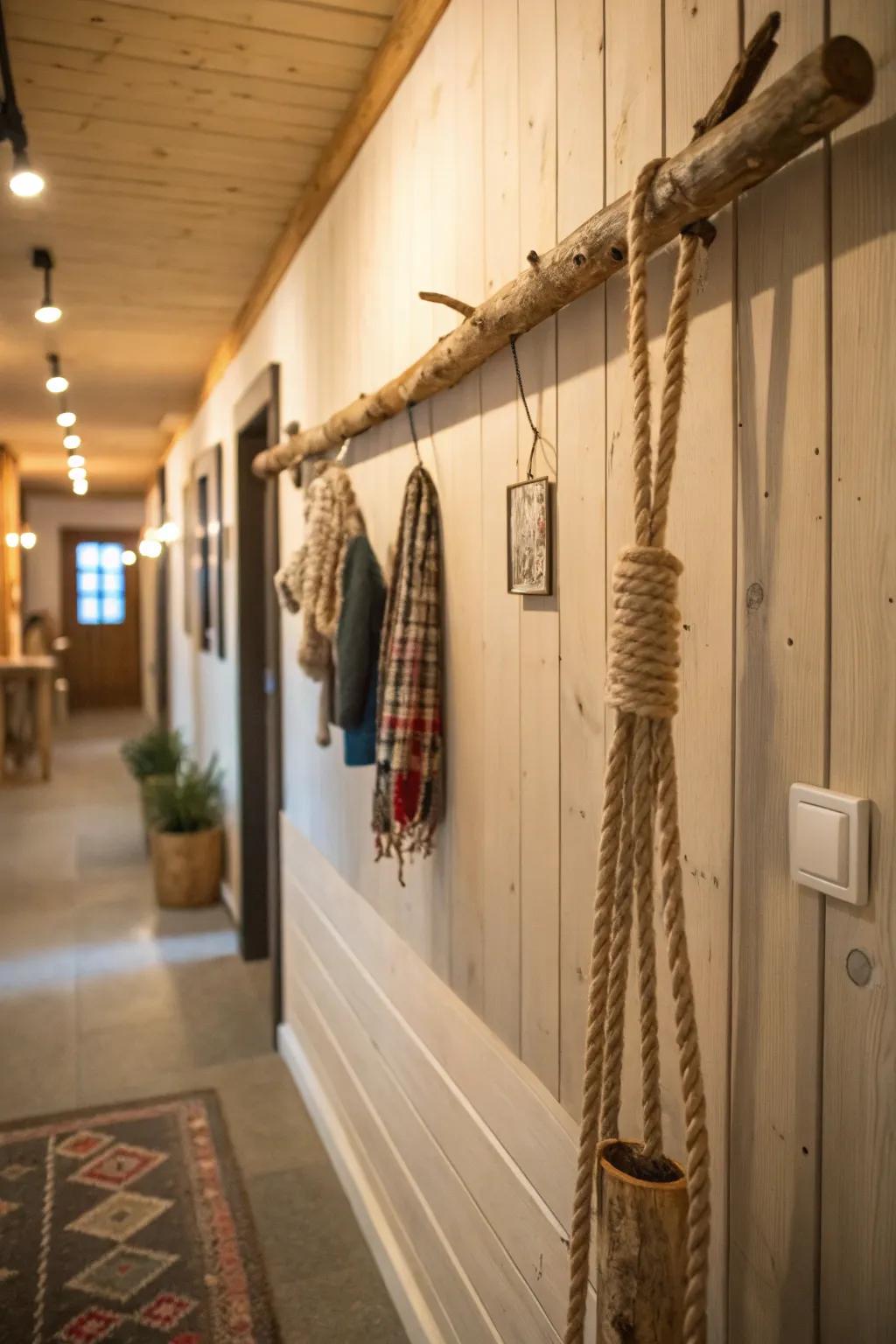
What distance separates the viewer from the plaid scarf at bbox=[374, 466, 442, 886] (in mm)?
1729

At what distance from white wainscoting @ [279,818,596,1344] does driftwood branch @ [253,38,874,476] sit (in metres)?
1.03

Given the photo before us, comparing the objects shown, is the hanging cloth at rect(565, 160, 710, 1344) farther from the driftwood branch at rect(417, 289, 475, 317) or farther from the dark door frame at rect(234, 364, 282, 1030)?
the dark door frame at rect(234, 364, 282, 1030)

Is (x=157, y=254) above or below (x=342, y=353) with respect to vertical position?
above

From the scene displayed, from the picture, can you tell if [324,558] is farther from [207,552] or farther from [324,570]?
[207,552]

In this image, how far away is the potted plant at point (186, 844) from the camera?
4578mm

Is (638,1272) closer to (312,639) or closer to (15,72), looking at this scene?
(312,639)

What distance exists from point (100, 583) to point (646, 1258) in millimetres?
13175

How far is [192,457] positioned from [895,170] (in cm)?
546

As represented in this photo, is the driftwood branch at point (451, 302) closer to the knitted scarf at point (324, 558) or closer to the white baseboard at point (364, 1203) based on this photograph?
the knitted scarf at point (324, 558)

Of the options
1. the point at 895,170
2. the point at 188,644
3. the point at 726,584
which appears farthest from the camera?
the point at 188,644

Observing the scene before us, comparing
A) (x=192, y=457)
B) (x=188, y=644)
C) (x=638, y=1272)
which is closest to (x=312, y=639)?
(x=638, y=1272)

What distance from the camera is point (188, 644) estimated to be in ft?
21.5

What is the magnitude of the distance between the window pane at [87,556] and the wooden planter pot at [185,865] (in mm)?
9104

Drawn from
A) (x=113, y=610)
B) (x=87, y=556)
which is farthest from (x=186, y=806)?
(x=113, y=610)
